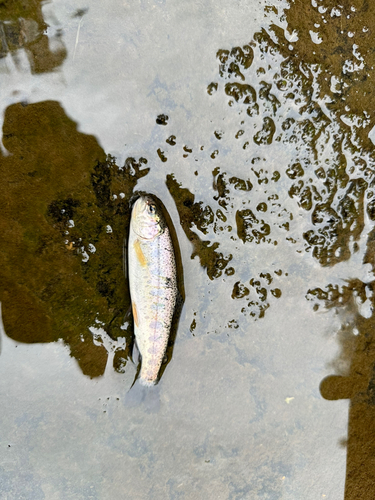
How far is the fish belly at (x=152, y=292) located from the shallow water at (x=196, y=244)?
188mm

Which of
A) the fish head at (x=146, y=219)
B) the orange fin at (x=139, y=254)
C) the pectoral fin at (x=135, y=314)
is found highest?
the fish head at (x=146, y=219)

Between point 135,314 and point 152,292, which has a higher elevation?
point 152,292

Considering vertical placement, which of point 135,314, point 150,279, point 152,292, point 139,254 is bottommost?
point 135,314

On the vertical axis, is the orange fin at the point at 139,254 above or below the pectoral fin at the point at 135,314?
above

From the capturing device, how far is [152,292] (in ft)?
8.85

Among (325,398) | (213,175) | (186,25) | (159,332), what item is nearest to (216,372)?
(159,332)

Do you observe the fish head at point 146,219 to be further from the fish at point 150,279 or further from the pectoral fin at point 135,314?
the pectoral fin at point 135,314

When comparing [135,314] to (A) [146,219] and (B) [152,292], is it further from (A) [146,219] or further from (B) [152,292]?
(A) [146,219]

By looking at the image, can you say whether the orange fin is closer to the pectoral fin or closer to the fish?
the fish

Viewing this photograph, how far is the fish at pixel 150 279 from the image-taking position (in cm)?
266

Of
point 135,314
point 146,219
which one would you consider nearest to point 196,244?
point 146,219

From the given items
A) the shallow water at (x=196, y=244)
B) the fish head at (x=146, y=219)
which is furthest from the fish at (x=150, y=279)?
the shallow water at (x=196, y=244)

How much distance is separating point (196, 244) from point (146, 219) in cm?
55

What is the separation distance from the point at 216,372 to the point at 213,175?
1.87 metres
